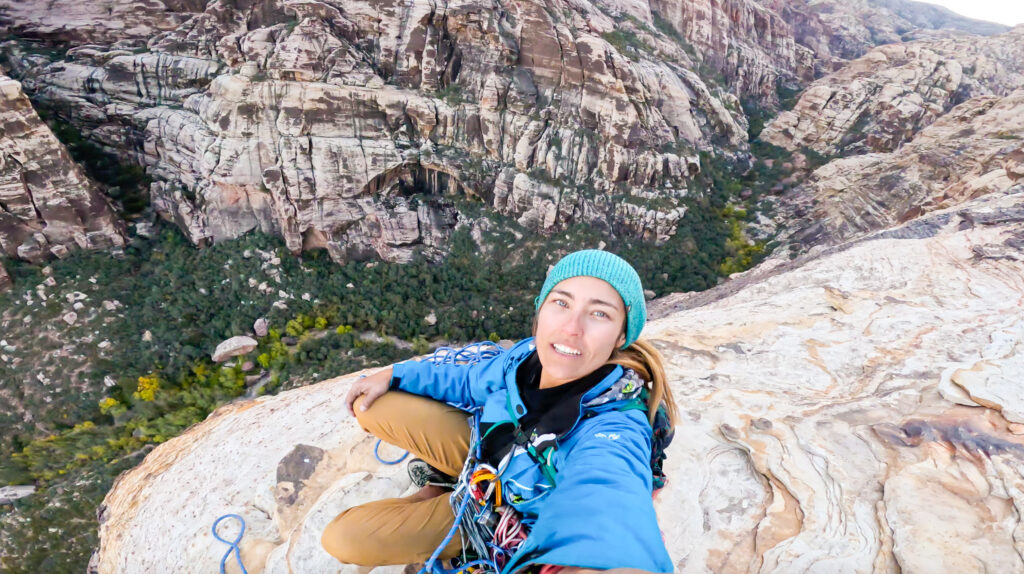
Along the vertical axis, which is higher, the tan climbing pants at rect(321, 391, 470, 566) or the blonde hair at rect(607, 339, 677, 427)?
the blonde hair at rect(607, 339, 677, 427)

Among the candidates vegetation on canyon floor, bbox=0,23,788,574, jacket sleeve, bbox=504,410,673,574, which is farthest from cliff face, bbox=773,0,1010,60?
jacket sleeve, bbox=504,410,673,574

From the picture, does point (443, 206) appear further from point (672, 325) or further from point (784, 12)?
point (784, 12)

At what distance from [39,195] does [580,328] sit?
2952 cm

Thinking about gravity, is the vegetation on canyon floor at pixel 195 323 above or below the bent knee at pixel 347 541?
below

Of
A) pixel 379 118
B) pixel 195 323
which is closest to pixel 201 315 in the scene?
pixel 195 323

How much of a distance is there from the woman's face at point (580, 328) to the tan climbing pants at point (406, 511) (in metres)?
0.84

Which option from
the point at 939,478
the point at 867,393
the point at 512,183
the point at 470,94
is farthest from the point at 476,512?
the point at 470,94

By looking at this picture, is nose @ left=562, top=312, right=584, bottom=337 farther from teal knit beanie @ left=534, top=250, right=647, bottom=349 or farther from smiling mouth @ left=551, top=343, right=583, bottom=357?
teal knit beanie @ left=534, top=250, right=647, bottom=349

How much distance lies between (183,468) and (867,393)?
7008 mm

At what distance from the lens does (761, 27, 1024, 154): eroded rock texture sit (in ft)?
79.9

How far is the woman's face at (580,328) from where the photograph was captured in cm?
202

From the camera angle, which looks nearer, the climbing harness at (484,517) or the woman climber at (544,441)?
the woman climber at (544,441)

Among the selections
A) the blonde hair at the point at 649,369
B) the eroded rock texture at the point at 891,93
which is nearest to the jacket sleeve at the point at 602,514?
the blonde hair at the point at 649,369

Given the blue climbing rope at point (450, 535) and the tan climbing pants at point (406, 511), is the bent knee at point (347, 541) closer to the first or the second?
the tan climbing pants at point (406, 511)
